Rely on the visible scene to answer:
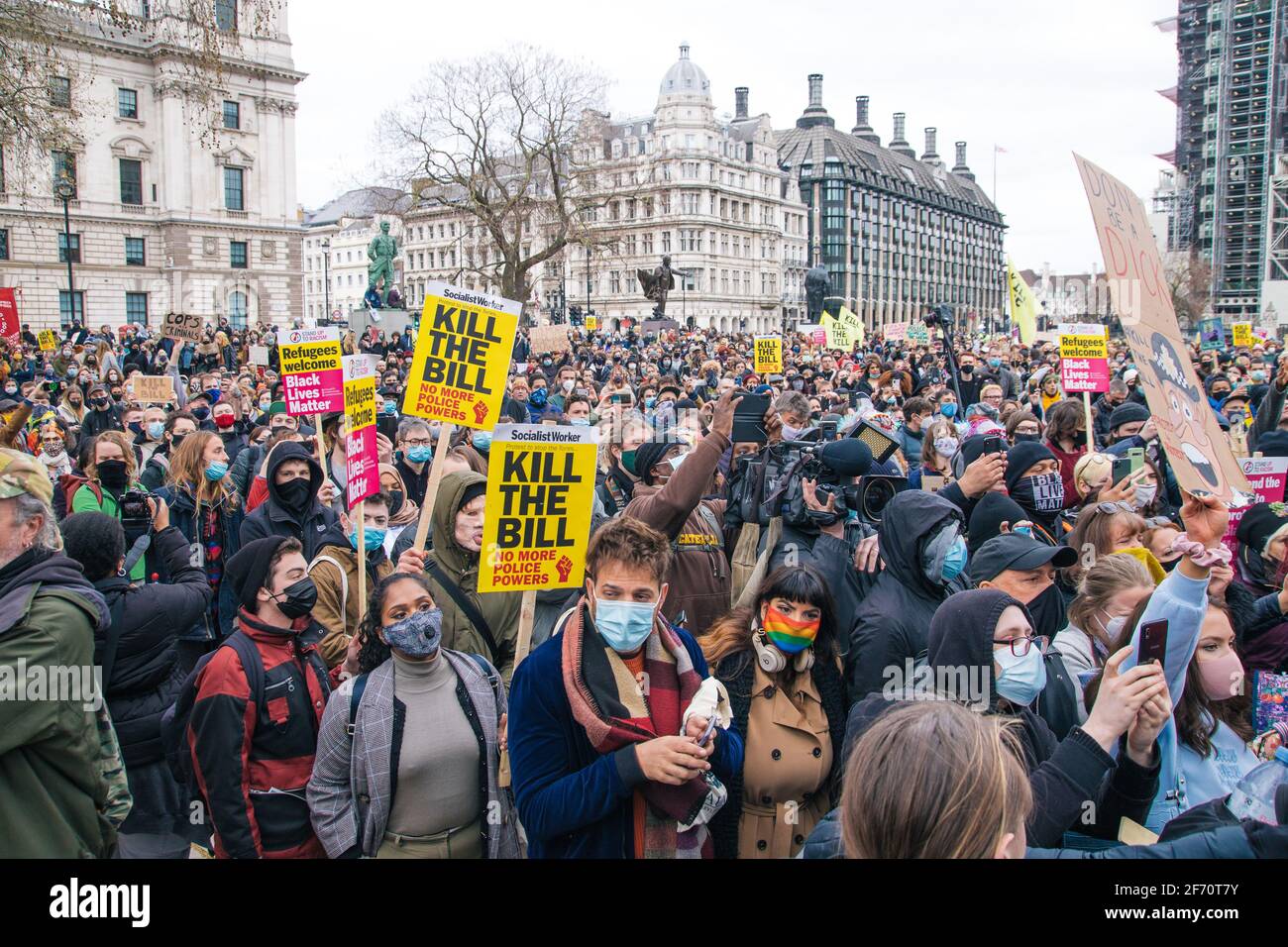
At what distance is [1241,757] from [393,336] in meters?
27.6

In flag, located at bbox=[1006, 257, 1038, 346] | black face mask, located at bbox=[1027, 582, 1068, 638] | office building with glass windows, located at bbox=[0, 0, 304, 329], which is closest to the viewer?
black face mask, located at bbox=[1027, 582, 1068, 638]

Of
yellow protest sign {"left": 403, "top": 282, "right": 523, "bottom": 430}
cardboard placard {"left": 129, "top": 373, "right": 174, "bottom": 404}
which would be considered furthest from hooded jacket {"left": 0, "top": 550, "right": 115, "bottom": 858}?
cardboard placard {"left": 129, "top": 373, "right": 174, "bottom": 404}

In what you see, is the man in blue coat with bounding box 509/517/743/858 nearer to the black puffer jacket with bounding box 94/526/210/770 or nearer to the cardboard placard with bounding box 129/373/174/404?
the black puffer jacket with bounding box 94/526/210/770

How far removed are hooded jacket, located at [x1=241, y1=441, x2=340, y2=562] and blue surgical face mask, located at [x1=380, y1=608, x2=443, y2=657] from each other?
2150 millimetres

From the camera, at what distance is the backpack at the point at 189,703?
11.3 ft

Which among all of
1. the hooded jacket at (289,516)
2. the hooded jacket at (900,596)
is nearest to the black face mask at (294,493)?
the hooded jacket at (289,516)

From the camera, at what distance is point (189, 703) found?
3.50 meters

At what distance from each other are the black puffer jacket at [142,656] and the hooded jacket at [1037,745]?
8.49ft

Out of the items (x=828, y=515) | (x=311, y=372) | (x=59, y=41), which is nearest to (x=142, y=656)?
(x=828, y=515)

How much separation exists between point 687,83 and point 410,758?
89.7 m

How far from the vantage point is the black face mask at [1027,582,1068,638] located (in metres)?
3.99

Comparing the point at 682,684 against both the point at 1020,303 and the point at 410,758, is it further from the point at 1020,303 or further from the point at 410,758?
the point at 1020,303

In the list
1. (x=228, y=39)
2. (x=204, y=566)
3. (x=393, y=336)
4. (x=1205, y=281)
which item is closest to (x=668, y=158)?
(x=1205, y=281)

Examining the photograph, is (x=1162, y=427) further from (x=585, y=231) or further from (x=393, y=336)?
(x=585, y=231)
